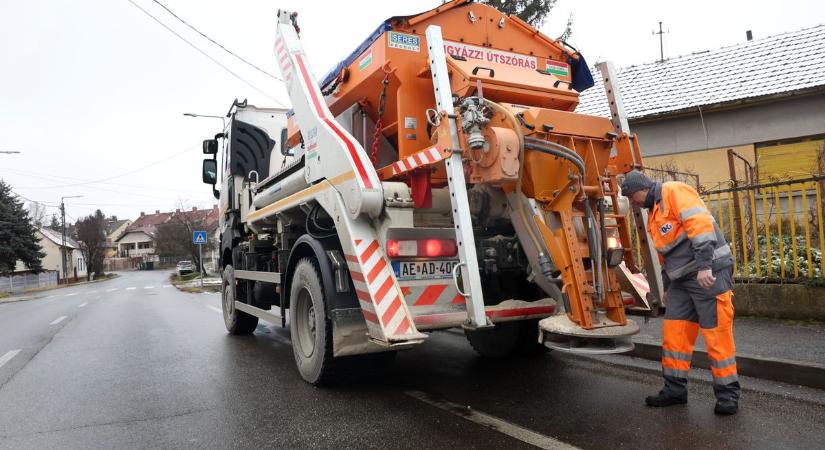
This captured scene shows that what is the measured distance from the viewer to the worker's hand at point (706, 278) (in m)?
3.57

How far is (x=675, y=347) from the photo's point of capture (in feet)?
12.7

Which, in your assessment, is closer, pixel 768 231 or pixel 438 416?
pixel 438 416

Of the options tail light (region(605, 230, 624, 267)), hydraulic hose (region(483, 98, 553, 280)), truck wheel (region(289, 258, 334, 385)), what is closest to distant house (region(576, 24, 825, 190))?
tail light (region(605, 230, 624, 267))

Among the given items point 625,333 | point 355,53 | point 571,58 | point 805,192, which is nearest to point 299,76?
point 355,53

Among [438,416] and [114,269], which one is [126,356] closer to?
[438,416]

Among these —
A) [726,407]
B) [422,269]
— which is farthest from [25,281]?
[726,407]

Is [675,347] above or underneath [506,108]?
underneath

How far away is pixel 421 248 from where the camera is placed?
4227 millimetres

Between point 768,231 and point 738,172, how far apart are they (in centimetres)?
588

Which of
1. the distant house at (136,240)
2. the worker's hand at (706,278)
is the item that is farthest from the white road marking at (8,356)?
the distant house at (136,240)

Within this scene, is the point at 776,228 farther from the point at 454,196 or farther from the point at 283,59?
the point at 283,59

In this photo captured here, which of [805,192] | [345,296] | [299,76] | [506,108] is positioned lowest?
A: [345,296]

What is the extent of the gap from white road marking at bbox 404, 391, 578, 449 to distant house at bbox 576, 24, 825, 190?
9157 mm

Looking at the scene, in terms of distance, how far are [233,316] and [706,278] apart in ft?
21.2
